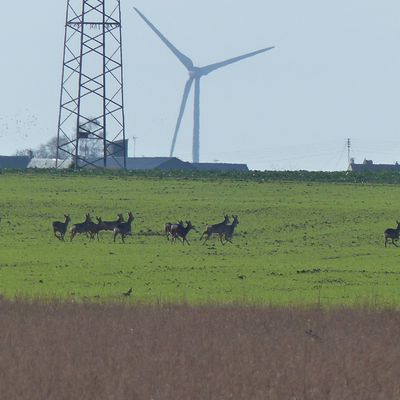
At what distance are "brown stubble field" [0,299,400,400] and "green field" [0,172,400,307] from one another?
3832 mm

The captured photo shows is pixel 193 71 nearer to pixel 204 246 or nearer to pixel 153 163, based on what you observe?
pixel 153 163

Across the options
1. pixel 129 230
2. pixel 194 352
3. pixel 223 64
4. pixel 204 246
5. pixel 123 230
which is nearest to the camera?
pixel 194 352

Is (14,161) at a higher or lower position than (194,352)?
higher

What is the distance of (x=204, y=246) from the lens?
2108 inches

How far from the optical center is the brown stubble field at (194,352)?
67.3ft

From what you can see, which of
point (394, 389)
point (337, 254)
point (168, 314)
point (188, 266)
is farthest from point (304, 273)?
point (394, 389)

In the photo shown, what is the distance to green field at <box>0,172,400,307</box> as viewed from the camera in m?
37.3

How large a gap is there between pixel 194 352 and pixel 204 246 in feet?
97.7

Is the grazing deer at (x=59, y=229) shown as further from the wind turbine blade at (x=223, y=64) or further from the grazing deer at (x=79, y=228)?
the wind turbine blade at (x=223, y=64)

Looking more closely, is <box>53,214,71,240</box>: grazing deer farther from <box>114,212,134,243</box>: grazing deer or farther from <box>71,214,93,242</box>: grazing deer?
<box>114,212,134,243</box>: grazing deer

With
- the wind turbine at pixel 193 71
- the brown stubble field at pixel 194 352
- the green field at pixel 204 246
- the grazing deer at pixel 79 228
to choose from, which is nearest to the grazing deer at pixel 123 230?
the green field at pixel 204 246

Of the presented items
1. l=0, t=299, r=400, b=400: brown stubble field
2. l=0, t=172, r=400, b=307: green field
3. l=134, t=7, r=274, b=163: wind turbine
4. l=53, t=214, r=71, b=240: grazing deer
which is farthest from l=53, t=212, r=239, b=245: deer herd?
l=134, t=7, r=274, b=163: wind turbine

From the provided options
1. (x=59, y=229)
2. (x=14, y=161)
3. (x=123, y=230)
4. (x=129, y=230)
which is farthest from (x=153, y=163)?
(x=123, y=230)

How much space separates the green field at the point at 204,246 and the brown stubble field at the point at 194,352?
12.6 feet
